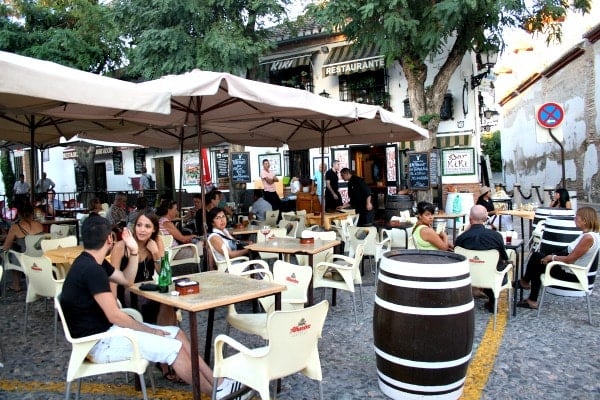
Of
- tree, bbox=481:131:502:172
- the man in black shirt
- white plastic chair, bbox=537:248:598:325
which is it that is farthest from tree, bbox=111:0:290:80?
tree, bbox=481:131:502:172

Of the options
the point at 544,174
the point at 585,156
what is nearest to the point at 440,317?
the point at 585,156

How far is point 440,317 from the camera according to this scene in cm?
301

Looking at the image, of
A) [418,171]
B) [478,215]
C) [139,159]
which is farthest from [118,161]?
[478,215]

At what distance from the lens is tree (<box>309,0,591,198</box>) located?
984 cm

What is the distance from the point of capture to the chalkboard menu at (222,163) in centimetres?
1591

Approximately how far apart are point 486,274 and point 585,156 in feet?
53.0

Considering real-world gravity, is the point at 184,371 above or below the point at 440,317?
below

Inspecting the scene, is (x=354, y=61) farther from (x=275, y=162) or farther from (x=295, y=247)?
(x=295, y=247)

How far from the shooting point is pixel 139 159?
1958cm

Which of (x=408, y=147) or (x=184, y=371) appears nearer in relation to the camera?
(x=184, y=371)

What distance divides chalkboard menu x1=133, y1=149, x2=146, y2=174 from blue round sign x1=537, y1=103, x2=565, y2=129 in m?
15.3

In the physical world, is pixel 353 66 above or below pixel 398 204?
above

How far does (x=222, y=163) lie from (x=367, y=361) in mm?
12710

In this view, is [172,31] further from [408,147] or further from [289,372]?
[289,372]
